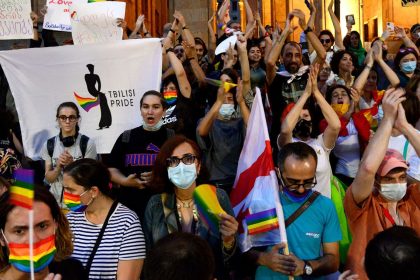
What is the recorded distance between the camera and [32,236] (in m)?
2.85

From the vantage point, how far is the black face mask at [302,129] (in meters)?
5.34

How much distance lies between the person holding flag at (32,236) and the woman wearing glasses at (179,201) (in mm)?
895

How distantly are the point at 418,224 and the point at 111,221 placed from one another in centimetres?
191

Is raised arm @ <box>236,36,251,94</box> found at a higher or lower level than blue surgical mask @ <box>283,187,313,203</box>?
higher

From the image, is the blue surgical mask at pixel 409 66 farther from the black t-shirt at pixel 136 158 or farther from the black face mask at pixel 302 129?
the black t-shirt at pixel 136 158

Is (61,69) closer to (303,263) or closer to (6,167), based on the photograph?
(6,167)

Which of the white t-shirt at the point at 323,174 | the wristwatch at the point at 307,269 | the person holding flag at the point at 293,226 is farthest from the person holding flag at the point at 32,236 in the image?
the white t-shirt at the point at 323,174

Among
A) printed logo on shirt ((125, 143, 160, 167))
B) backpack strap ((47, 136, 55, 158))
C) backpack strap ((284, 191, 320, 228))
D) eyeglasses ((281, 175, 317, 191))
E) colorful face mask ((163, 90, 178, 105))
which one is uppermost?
colorful face mask ((163, 90, 178, 105))

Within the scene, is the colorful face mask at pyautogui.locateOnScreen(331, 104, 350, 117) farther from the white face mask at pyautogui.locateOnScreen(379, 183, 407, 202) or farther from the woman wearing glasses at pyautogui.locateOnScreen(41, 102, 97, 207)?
the woman wearing glasses at pyautogui.locateOnScreen(41, 102, 97, 207)

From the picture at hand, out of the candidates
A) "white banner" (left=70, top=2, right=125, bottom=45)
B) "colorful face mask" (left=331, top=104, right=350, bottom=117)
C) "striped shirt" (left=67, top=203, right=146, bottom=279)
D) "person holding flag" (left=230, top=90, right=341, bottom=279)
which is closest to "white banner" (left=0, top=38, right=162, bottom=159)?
"white banner" (left=70, top=2, right=125, bottom=45)

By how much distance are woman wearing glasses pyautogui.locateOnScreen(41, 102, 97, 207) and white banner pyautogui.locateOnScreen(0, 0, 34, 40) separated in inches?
100

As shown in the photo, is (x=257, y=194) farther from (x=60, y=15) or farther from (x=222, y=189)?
(x=60, y=15)

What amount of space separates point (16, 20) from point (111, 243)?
17.2 feet

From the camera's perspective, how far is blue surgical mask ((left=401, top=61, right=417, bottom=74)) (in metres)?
7.93
